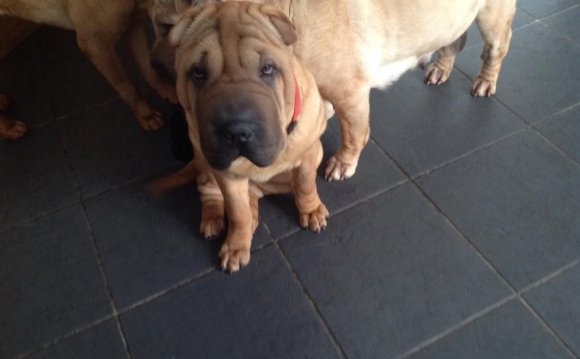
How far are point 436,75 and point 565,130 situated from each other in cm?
58

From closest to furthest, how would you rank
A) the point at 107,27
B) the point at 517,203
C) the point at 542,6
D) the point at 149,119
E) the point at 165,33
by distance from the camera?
the point at 165,33 → the point at 517,203 → the point at 107,27 → the point at 149,119 → the point at 542,6

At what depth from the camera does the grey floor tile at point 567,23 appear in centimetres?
237

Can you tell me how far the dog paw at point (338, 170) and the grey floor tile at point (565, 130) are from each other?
78 centimetres

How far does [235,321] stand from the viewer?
1525 mm

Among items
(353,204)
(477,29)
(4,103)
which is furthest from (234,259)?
(477,29)

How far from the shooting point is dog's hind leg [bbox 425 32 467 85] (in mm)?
2145

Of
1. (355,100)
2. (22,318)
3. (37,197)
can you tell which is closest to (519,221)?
(355,100)

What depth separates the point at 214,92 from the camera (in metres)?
1.08

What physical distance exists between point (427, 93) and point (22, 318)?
1805 mm

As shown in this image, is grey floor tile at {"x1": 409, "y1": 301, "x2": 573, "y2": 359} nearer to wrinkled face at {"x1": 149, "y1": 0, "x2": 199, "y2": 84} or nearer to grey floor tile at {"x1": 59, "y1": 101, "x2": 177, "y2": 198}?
wrinkled face at {"x1": 149, "y1": 0, "x2": 199, "y2": 84}

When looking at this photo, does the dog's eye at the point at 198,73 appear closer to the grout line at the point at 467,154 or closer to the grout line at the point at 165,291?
the grout line at the point at 165,291

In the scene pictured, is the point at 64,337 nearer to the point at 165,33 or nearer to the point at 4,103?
the point at 165,33

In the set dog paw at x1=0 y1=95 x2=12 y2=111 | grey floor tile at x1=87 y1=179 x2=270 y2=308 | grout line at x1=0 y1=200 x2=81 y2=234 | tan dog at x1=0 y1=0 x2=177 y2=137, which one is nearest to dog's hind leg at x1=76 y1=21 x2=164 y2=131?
tan dog at x1=0 y1=0 x2=177 y2=137

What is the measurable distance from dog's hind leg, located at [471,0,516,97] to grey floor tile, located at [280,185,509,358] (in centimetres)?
69
